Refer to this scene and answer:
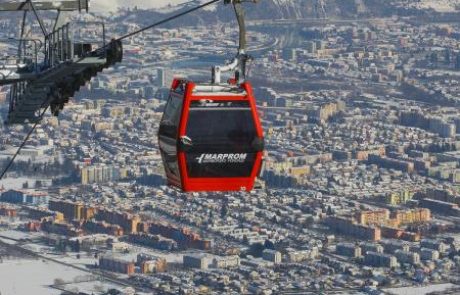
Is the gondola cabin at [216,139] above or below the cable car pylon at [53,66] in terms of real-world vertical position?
below

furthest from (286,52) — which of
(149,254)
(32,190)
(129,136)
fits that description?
(149,254)

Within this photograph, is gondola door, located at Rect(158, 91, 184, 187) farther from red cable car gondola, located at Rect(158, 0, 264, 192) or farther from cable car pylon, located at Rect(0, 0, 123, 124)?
cable car pylon, located at Rect(0, 0, 123, 124)

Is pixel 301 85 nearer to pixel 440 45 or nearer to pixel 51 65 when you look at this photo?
pixel 440 45

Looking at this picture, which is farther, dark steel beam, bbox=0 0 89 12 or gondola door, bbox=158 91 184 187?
gondola door, bbox=158 91 184 187

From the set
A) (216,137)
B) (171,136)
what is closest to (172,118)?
(171,136)

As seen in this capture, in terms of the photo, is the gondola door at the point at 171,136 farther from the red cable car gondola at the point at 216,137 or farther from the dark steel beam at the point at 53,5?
the dark steel beam at the point at 53,5

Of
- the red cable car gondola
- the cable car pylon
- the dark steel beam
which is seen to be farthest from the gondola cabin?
the dark steel beam

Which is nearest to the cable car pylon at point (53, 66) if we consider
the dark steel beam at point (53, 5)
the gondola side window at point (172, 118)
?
the dark steel beam at point (53, 5)
